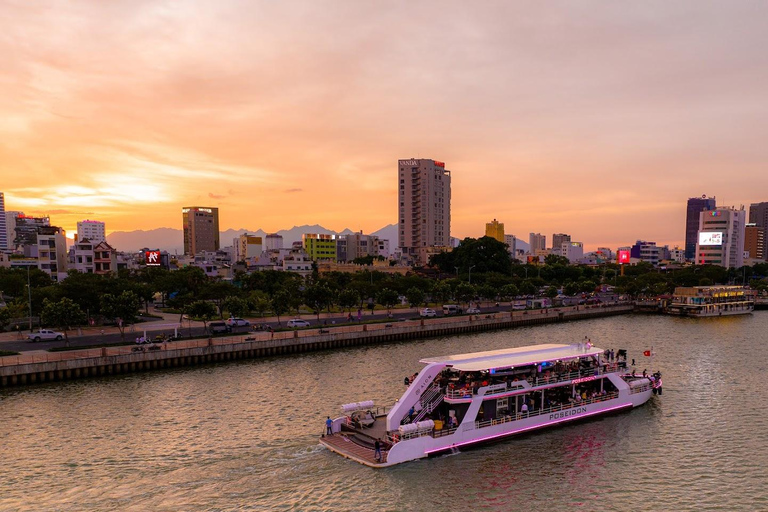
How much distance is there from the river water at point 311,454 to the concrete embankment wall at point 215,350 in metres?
2.36

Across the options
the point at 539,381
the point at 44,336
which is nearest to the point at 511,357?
the point at 539,381

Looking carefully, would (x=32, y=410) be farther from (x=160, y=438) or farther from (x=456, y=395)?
(x=456, y=395)

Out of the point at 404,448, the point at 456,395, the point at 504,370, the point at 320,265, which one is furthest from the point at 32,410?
the point at 320,265

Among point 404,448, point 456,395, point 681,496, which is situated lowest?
point 681,496

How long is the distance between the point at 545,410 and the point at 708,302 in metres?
104

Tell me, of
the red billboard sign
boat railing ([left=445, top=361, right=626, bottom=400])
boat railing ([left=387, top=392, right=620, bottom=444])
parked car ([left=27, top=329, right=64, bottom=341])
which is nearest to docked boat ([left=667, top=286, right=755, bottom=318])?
boat railing ([left=445, top=361, right=626, bottom=400])

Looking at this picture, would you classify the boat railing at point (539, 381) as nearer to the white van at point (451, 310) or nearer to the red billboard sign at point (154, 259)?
the white van at point (451, 310)

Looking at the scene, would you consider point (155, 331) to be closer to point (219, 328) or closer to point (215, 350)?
point (219, 328)

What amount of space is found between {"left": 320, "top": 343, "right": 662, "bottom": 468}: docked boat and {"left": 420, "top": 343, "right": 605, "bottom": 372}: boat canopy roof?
80 millimetres

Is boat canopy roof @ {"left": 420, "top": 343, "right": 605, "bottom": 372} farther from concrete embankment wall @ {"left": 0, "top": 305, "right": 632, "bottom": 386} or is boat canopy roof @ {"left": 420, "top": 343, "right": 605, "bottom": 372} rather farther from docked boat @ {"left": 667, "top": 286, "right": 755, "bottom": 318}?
docked boat @ {"left": 667, "top": 286, "right": 755, "bottom": 318}

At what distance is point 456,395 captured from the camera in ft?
116

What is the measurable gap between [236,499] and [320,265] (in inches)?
6184

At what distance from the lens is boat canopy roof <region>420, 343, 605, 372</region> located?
37.3m

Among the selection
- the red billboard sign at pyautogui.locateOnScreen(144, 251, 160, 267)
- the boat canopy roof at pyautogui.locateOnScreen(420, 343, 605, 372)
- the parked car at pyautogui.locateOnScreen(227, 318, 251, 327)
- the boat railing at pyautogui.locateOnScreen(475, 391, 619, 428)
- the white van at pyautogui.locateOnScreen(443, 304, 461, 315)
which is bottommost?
the boat railing at pyautogui.locateOnScreen(475, 391, 619, 428)
